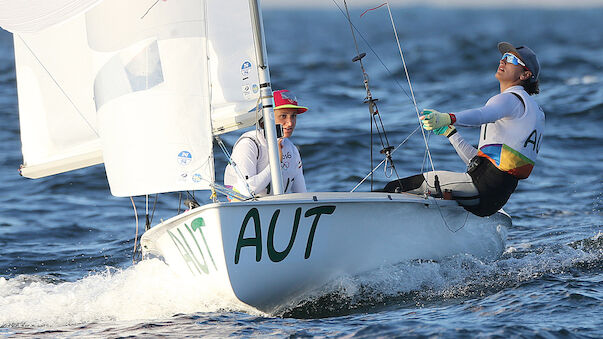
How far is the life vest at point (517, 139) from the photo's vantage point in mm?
5152

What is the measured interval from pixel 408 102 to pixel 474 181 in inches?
393

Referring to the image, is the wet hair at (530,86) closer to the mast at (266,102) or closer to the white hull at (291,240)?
the white hull at (291,240)

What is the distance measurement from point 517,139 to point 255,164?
170cm

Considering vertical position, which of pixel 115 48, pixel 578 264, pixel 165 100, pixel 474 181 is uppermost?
pixel 115 48

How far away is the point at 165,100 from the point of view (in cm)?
459

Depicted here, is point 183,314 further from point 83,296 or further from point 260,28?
point 260,28

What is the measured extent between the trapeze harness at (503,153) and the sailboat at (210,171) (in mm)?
219

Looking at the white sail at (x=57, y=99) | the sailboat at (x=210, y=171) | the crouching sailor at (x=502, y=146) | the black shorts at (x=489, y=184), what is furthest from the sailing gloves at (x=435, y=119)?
the white sail at (x=57, y=99)

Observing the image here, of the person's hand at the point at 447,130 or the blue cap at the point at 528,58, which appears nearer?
the person's hand at the point at 447,130

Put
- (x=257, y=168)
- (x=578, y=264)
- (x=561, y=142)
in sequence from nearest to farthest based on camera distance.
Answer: (x=257, y=168) < (x=578, y=264) < (x=561, y=142)

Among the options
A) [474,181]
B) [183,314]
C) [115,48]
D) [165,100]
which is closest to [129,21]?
[115,48]

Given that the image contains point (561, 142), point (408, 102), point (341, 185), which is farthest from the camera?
point (408, 102)

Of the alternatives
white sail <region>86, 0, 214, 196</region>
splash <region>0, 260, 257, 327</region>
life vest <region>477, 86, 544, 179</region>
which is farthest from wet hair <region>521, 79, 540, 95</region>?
splash <region>0, 260, 257, 327</region>

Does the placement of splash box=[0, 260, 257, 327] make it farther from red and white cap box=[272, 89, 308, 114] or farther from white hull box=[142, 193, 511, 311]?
red and white cap box=[272, 89, 308, 114]
